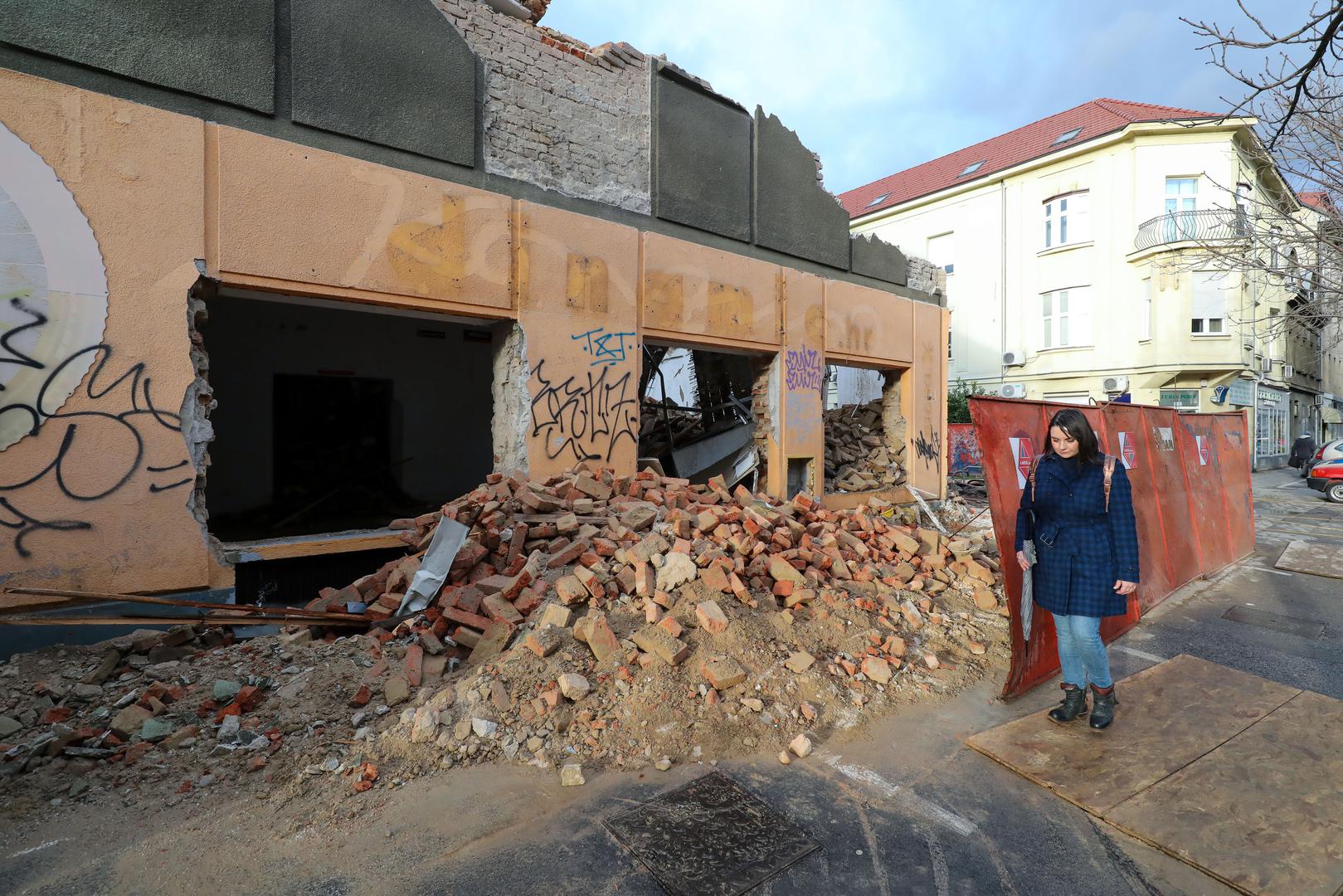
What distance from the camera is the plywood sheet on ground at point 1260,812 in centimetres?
257

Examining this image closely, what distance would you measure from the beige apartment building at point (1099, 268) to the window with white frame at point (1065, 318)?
37mm

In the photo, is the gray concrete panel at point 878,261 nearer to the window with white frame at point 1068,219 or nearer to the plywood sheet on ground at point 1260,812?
the plywood sheet on ground at point 1260,812

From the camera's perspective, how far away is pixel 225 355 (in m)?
9.28

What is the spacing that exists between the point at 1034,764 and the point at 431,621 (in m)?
3.88

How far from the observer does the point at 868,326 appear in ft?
36.1

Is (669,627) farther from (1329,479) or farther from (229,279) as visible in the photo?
(1329,479)

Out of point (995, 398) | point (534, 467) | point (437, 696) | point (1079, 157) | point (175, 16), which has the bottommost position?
point (437, 696)

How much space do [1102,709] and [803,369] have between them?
21.9ft


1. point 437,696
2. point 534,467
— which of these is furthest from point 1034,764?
point 534,467

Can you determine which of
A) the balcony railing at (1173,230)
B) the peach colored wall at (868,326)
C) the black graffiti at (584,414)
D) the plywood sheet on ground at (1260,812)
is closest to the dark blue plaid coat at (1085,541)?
the plywood sheet on ground at (1260,812)

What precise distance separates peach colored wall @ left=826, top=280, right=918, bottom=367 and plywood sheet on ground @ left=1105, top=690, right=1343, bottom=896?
760cm

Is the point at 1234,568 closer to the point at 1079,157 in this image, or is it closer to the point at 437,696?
the point at 437,696

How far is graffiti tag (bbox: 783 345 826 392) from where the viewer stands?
31.6ft

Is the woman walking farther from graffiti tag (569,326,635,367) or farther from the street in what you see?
graffiti tag (569,326,635,367)
